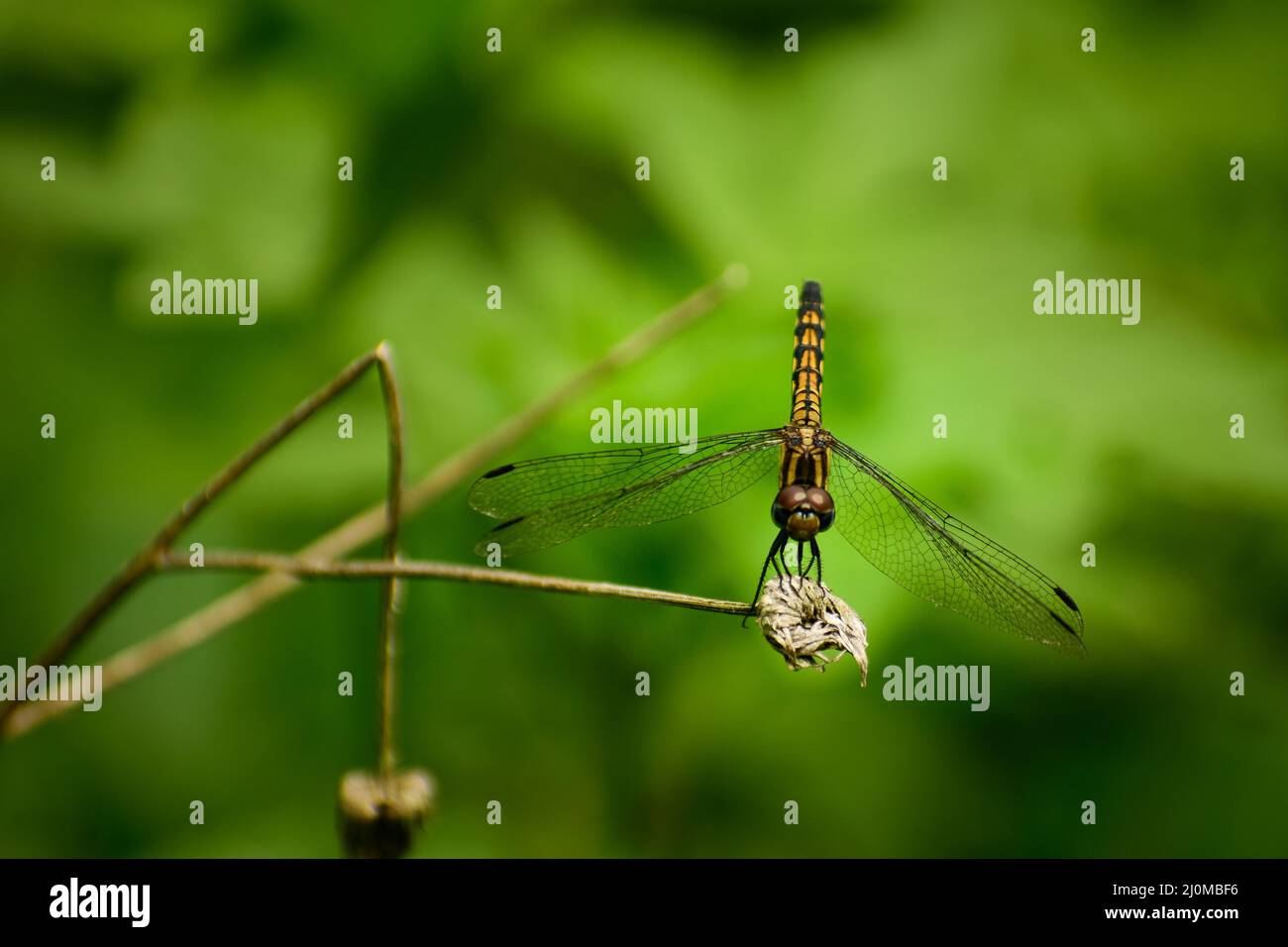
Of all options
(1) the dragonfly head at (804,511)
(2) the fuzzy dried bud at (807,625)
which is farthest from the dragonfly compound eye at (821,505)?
(2) the fuzzy dried bud at (807,625)

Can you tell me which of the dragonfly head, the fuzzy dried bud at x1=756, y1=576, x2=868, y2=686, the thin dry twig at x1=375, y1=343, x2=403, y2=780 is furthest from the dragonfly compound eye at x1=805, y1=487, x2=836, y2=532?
the thin dry twig at x1=375, y1=343, x2=403, y2=780

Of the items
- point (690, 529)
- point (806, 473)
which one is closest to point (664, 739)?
point (690, 529)

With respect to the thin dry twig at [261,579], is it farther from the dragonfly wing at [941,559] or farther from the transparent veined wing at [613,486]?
the dragonfly wing at [941,559]

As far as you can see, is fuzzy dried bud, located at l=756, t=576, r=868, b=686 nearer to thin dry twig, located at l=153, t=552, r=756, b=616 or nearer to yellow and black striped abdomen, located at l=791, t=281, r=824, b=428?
thin dry twig, located at l=153, t=552, r=756, b=616

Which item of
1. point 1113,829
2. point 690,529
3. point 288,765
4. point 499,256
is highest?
point 499,256

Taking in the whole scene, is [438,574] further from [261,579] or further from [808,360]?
[808,360]

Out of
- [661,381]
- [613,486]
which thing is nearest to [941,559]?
[613,486]

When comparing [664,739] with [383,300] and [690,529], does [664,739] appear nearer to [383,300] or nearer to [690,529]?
[690,529]
